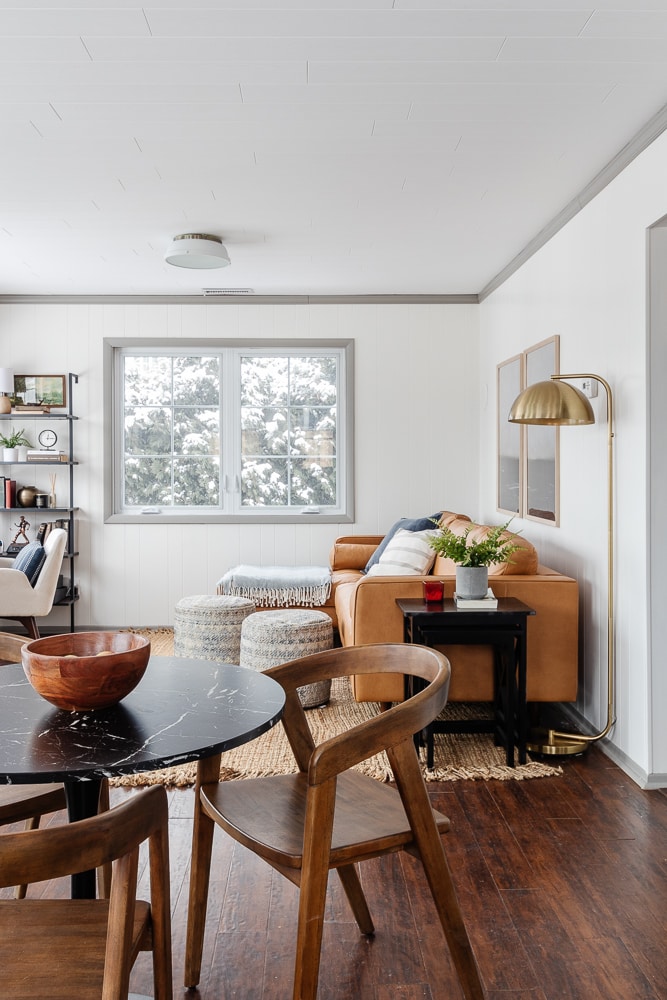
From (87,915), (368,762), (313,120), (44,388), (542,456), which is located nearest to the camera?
(87,915)

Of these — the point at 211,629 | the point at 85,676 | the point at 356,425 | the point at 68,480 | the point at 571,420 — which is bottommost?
the point at 211,629

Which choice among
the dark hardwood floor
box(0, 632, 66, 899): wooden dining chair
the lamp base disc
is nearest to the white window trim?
the lamp base disc

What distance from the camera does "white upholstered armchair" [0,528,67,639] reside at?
510cm

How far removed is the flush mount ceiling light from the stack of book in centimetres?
198

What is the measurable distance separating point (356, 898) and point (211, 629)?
2670mm

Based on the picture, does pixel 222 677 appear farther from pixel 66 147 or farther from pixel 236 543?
pixel 236 543

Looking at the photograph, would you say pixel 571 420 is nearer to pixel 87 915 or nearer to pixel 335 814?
pixel 335 814

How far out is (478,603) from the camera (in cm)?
342

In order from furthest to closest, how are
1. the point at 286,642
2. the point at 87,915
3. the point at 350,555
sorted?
the point at 350,555 < the point at 286,642 < the point at 87,915

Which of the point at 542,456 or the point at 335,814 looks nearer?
the point at 335,814

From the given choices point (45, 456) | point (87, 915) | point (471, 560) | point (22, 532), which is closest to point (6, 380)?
point (45, 456)

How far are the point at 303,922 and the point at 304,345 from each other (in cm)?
507

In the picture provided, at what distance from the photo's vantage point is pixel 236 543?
6.17m

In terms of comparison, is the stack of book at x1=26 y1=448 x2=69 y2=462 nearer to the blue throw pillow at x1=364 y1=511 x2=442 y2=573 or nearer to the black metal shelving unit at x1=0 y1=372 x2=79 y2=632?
the black metal shelving unit at x1=0 y1=372 x2=79 y2=632
